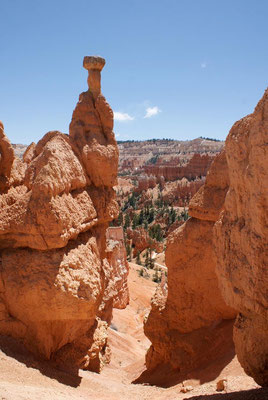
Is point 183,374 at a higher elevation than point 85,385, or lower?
lower

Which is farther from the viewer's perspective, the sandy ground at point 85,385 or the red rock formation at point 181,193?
the red rock formation at point 181,193

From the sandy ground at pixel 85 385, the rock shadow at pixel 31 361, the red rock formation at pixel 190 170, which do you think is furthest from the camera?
the red rock formation at pixel 190 170

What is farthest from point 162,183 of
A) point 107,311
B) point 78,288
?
point 78,288

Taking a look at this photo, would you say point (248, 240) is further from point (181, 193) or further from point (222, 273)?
point (181, 193)

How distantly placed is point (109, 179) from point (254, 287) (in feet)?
18.9

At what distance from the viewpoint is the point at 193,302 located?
9.52 m

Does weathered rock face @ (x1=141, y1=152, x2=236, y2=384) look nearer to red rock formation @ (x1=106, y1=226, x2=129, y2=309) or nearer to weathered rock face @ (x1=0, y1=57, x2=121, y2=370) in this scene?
weathered rock face @ (x1=0, y1=57, x2=121, y2=370)

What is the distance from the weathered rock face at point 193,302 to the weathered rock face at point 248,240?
3.57 meters

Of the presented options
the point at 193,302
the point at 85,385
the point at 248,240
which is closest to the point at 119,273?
the point at 193,302

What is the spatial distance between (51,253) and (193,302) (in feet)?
13.9

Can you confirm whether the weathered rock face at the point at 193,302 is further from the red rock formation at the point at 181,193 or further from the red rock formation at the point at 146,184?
the red rock formation at the point at 146,184

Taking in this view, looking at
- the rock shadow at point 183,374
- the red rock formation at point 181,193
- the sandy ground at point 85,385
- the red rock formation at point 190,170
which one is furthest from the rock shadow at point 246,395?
the red rock formation at point 190,170

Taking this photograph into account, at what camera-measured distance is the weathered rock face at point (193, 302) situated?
9.00 metres

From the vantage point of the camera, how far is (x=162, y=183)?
71812 mm
